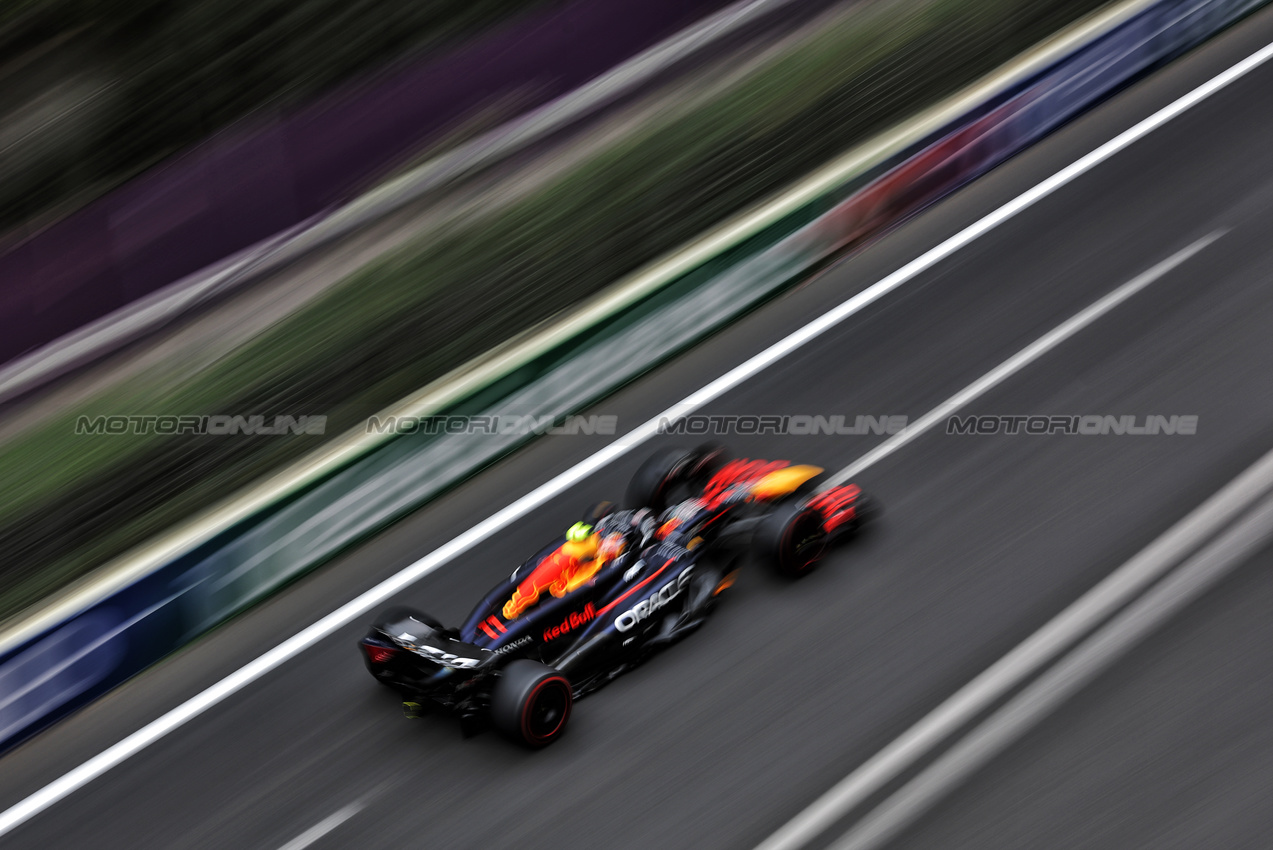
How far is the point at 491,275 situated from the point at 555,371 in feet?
3.61

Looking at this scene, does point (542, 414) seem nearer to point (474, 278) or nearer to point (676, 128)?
Answer: point (474, 278)

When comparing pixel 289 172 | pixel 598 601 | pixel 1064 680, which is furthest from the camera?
pixel 289 172

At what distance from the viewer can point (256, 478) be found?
12.3 meters

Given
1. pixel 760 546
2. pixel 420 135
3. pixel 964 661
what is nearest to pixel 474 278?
pixel 420 135

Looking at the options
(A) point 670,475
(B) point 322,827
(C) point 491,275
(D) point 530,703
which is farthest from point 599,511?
(C) point 491,275

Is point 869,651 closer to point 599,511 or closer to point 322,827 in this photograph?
point 599,511

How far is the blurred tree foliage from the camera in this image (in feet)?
37.2

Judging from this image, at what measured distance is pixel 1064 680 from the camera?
963 cm

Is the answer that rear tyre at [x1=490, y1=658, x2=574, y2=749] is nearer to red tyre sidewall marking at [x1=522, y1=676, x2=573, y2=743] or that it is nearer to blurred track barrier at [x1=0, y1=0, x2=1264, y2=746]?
red tyre sidewall marking at [x1=522, y1=676, x2=573, y2=743]

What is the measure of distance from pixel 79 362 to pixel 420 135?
3.61 meters

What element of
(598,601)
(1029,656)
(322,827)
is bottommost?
(1029,656)

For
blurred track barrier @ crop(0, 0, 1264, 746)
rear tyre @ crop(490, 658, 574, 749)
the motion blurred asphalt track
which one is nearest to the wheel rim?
rear tyre @ crop(490, 658, 574, 749)

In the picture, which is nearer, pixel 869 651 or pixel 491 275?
pixel 869 651

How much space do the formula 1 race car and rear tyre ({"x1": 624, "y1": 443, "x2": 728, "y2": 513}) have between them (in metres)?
0.23
